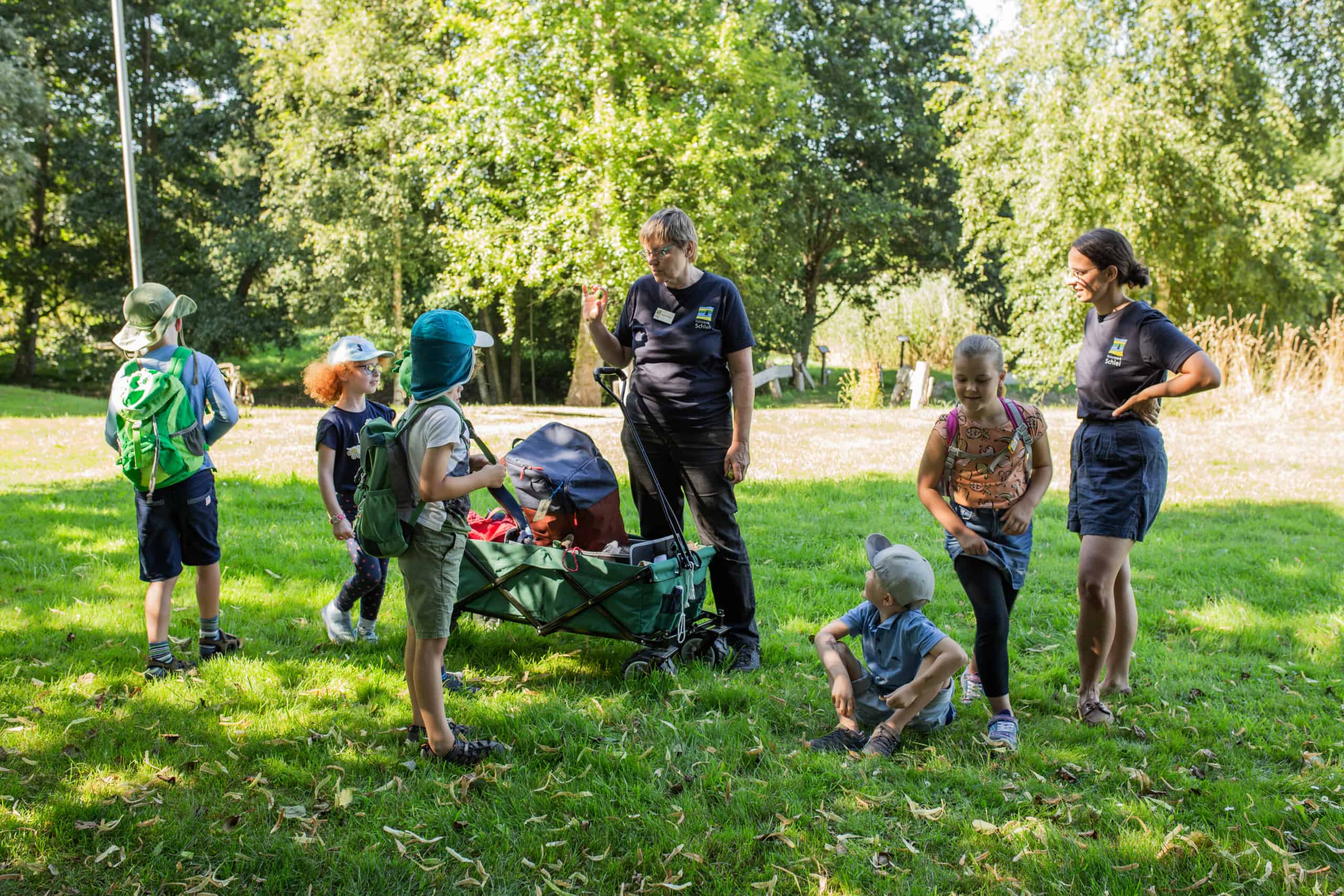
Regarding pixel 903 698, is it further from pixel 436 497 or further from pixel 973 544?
pixel 436 497

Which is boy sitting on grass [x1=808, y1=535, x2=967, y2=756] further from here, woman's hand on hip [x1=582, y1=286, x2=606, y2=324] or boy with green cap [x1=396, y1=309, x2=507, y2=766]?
woman's hand on hip [x1=582, y1=286, x2=606, y2=324]

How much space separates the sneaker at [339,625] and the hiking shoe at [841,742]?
2458 mm

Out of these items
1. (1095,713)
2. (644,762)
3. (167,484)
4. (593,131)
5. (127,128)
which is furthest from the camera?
(593,131)

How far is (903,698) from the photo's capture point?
3.73m

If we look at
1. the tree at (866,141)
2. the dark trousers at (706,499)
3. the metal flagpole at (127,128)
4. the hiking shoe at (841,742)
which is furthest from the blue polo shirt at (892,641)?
the tree at (866,141)

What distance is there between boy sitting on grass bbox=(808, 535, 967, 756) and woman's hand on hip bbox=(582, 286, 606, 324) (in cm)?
153

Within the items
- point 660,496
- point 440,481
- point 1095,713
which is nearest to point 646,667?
point 660,496

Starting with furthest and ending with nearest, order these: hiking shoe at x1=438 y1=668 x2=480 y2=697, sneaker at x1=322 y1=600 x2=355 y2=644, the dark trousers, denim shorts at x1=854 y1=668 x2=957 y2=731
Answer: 1. sneaker at x1=322 y1=600 x2=355 y2=644
2. the dark trousers
3. hiking shoe at x1=438 y1=668 x2=480 y2=697
4. denim shorts at x1=854 y1=668 x2=957 y2=731

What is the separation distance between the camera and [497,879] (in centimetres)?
292

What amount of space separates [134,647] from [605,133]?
1525cm

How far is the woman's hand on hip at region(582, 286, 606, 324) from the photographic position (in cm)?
430

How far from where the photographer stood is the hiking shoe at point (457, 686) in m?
4.29

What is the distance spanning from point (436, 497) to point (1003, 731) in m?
2.36

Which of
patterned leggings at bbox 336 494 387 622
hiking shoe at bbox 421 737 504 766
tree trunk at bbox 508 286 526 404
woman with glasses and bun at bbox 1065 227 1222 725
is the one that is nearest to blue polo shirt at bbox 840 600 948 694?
woman with glasses and bun at bbox 1065 227 1222 725
